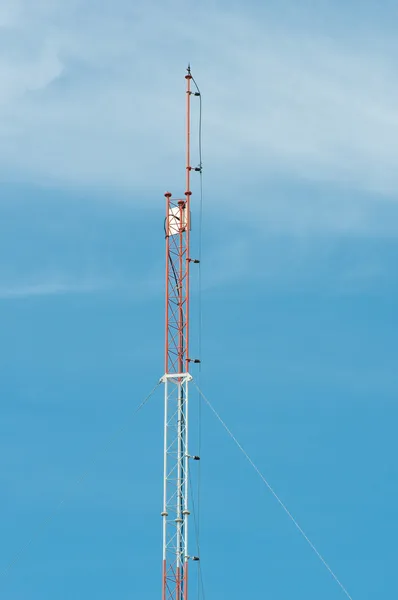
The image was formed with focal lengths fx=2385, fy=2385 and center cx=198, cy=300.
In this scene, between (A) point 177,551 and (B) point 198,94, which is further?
(B) point 198,94

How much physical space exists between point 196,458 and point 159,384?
5292 millimetres

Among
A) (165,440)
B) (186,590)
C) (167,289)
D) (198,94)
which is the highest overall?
(198,94)

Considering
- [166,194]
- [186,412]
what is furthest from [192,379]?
[166,194]

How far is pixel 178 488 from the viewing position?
149875 mm

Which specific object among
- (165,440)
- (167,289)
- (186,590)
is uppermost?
(167,289)

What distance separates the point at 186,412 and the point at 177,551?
8760 mm

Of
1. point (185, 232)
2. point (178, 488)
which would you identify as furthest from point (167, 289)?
point (178, 488)

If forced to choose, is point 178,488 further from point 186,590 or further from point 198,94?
point 198,94

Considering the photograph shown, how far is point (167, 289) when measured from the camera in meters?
Answer: 155

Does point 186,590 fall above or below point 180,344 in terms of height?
below

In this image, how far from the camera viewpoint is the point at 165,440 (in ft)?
495

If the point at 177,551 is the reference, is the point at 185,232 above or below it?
above

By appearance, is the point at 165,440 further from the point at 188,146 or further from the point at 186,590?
the point at 188,146

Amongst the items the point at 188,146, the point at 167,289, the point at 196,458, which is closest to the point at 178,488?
the point at 196,458
